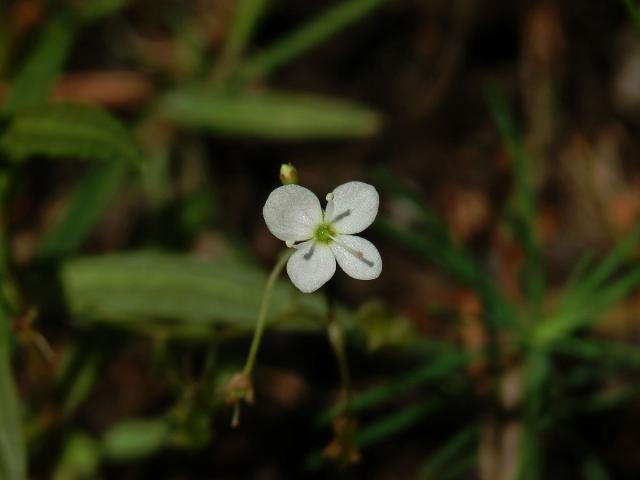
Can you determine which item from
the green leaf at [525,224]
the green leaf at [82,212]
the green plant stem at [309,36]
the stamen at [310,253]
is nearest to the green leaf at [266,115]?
the green plant stem at [309,36]

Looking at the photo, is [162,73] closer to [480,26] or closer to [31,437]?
[480,26]

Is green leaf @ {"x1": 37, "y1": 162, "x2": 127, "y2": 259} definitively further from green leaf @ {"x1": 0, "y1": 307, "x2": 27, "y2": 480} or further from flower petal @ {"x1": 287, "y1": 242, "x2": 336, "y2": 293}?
flower petal @ {"x1": 287, "y1": 242, "x2": 336, "y2": 293}

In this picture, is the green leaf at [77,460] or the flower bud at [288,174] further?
the green leaf at [77,460]

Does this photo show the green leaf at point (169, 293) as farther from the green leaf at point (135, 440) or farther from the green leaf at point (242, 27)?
the green leaf at point (242, 27)

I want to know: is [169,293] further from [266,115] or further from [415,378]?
[266,115]

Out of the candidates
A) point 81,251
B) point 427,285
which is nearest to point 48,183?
point 81,251

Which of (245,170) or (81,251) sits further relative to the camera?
(245,170)

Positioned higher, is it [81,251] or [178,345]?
[81,251]
